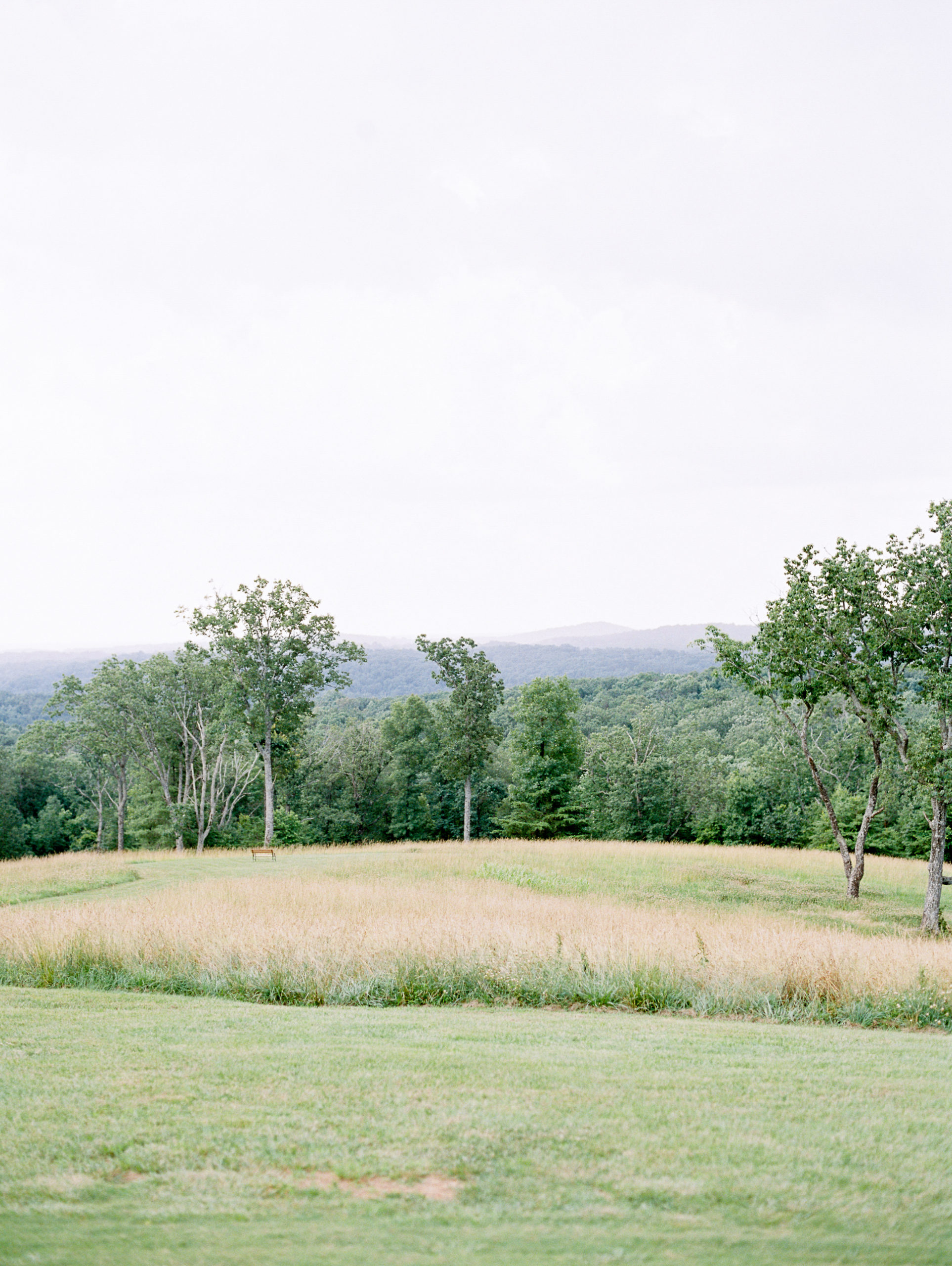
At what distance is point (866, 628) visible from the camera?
19219 mm

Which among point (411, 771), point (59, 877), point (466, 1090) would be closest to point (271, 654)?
point (59, 877)

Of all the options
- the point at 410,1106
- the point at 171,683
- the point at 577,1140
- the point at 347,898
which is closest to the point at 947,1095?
the point at 577,1140

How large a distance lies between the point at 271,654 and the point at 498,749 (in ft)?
114

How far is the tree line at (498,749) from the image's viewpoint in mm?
18859

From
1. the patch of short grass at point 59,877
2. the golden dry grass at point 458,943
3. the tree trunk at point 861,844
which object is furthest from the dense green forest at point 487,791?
the golden dry grass at point 458,943

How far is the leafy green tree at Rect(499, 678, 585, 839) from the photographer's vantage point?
52.1 metres

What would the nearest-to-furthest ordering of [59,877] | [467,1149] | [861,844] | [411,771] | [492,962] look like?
1. [467,1149]
2. [492,962]
3. [861,844]
4. [59,877]
5. [411,771]

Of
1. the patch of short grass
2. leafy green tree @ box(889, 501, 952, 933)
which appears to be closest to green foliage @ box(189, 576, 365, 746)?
the patch of short grass

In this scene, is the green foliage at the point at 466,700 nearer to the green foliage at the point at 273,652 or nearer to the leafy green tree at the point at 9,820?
the green foliage at the point at 273,652

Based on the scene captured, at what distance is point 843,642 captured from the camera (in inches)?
754

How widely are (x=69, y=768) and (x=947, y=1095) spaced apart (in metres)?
69.6

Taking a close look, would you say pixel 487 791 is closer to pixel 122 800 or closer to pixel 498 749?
pixel 498 749

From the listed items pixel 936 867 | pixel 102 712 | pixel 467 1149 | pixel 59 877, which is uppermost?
pixel 102 712

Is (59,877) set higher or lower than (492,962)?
lower
